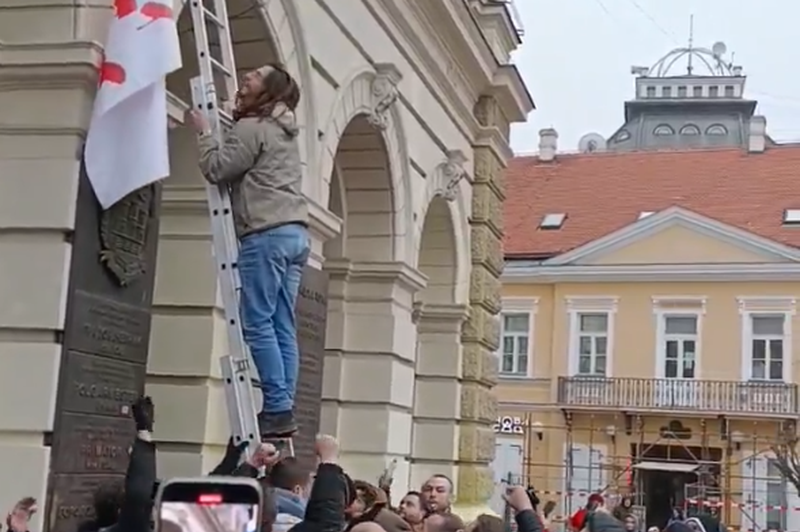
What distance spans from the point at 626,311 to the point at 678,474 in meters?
4.28

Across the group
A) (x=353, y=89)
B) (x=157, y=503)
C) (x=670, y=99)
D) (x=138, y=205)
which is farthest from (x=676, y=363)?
→ (x=157, y=503)

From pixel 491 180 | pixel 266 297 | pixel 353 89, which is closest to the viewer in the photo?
pixel 266 297

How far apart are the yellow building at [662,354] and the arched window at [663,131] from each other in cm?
956

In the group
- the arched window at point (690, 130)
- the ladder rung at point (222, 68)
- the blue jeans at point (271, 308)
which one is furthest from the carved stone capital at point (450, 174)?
the arched window at point (690, 130)

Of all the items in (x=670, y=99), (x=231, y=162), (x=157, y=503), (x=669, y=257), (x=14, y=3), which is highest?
(x=670, y=99)

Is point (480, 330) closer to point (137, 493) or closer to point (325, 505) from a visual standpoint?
point (137, 493)

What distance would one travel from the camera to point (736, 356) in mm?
32000

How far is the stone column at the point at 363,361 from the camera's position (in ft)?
41.5

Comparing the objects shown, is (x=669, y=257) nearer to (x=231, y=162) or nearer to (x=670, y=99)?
(x=670, y=99)

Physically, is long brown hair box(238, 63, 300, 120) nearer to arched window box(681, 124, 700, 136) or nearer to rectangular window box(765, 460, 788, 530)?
rectangular window box(765, 460, 788, 530)

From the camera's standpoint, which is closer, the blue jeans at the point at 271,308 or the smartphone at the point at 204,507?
the smartphone at the point at 204,507

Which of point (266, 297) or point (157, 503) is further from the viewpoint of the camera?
point (266, 297)

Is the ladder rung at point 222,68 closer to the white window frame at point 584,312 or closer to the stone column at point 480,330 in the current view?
the stone column at point 480,330

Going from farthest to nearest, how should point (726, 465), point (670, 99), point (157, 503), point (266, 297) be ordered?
point (670, 99) → point (726, 465) → point (266, 297) → point (157, 503)
